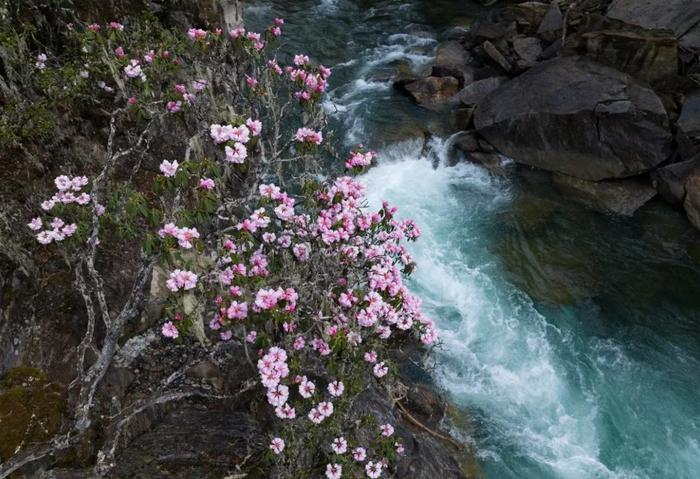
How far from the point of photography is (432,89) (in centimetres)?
1755

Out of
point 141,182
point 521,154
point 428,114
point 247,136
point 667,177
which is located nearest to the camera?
point 247,136

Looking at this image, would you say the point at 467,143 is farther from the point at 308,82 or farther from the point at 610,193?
the point at 308,82

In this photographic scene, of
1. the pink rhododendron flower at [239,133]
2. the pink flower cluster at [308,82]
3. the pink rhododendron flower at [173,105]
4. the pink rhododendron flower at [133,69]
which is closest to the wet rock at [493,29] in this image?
the pink flower cluster at [308,82]

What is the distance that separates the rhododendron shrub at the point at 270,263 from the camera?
16.6 ft

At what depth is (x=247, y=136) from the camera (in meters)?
5.05

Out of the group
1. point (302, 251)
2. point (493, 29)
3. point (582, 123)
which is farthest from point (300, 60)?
point (493, 29)

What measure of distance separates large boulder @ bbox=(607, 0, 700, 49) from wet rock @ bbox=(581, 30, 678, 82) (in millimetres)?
1227

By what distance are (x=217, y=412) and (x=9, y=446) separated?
2.19m

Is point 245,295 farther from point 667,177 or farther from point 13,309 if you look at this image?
point 667,177

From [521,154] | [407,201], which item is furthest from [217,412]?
[521,154]

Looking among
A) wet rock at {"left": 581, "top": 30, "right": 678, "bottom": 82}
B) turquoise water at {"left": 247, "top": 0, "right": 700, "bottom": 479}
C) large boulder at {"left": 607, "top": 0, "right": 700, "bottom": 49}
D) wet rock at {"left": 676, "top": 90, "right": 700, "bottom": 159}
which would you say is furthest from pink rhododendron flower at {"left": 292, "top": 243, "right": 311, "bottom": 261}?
large boulder at {"left": 607, "top": 0, "right": 700, "bottom": 49}

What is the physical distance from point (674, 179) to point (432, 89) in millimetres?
8074

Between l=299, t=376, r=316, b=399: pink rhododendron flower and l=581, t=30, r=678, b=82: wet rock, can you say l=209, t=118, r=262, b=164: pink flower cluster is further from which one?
l=581, t=30, r=678, b=82: wet rock

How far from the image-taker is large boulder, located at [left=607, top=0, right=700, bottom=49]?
15703 millimetres
